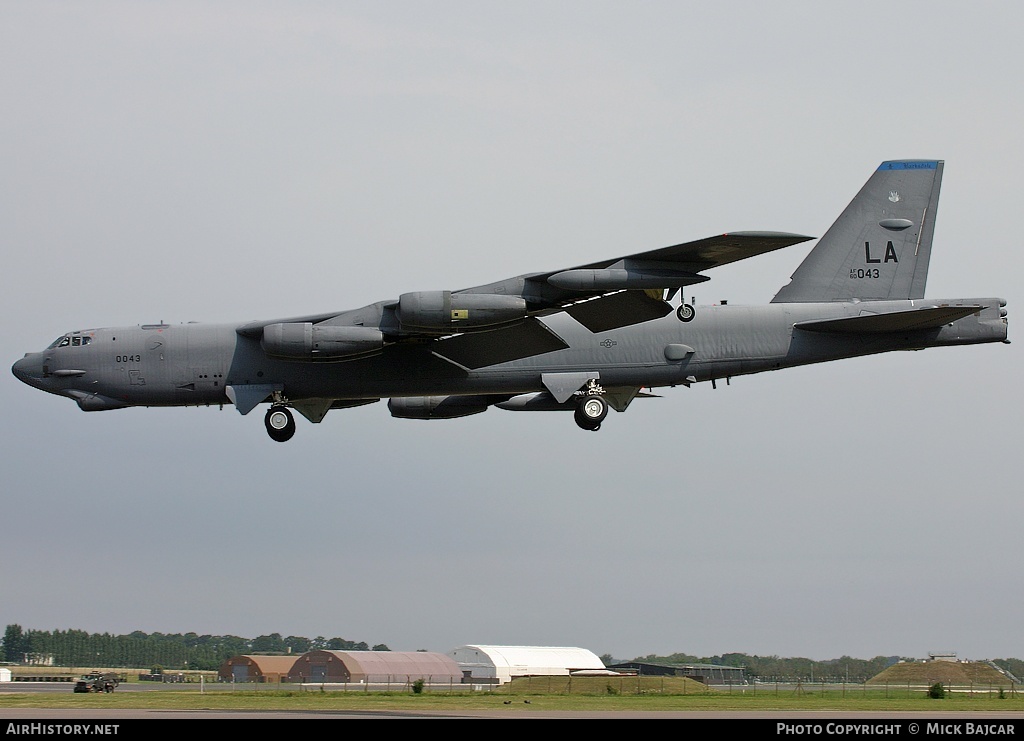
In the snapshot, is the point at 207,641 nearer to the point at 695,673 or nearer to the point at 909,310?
the point at 695,673

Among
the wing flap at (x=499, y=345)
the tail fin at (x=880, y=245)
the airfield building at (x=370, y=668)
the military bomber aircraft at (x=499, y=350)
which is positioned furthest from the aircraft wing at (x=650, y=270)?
the airfield building at (x=370, y=668)

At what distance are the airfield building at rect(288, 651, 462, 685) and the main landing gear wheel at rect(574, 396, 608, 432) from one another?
785 inches

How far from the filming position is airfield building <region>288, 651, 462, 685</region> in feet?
176

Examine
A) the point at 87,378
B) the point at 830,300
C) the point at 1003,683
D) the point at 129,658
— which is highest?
the point at 830,300

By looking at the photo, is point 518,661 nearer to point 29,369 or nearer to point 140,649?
point 140,649

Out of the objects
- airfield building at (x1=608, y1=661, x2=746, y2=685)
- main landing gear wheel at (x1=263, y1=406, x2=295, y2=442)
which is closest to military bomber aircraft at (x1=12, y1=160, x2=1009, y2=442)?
main landing gear wheel at (x1=263, y1=406, x2=295, y2=442)

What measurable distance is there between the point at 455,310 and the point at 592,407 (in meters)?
6.72

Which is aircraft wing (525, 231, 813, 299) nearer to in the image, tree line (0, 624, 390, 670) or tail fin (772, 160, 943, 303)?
tail fin (772, 160, 943, 303)

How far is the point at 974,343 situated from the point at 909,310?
2562mm

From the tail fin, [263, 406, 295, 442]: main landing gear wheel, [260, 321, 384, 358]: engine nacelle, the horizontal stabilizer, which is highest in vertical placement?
the tail fin

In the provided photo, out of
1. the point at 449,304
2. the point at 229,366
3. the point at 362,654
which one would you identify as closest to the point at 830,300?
the point at 449,304

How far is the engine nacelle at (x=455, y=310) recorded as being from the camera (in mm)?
33844

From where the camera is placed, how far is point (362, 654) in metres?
56.3

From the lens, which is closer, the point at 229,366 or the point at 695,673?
the point at 229,366
